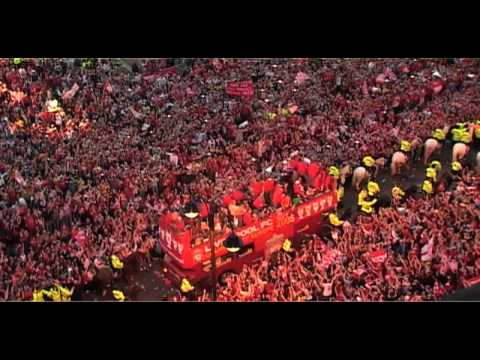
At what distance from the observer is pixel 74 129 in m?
17.4

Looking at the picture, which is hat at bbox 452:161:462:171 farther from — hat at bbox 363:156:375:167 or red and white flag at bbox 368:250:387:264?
red and white flag at bbox 368:250:387:264

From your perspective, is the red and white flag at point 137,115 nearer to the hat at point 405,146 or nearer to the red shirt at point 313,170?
the red shirt at point 313,170

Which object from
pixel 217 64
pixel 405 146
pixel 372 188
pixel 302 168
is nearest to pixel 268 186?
pixel 302 168

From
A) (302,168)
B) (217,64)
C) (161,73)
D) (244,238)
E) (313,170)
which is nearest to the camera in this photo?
(244,238)

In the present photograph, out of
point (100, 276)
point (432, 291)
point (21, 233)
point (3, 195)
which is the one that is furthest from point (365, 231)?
point (3, 195)

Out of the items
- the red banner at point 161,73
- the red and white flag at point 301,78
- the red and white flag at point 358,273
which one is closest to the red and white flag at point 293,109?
the red and white flag at point 301,78

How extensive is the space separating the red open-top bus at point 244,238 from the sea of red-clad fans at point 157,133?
0.73 meters

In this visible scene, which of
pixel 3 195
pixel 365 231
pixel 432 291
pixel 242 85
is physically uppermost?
pixel 242 85

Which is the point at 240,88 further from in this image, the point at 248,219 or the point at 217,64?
the point at 248,219

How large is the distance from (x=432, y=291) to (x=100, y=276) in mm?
5556

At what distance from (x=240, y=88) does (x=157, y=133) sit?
2.83 meters

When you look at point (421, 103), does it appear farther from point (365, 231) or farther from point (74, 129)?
point (74, 129)

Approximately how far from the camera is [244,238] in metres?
12.8

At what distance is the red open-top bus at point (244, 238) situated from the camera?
12.3m
